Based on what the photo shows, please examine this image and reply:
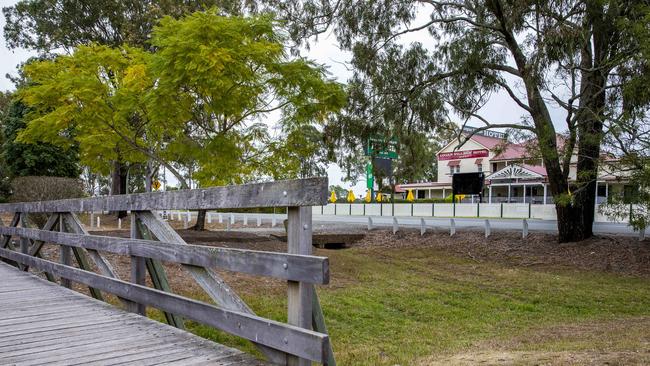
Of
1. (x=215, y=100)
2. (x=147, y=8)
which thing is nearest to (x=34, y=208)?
(x=215, y=100)

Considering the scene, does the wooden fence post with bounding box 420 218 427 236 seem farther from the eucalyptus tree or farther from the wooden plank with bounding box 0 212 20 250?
the wooden plank with bounding box 0 212 20 250

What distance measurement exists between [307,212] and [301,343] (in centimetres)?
71

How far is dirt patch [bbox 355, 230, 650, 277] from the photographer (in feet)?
53.1

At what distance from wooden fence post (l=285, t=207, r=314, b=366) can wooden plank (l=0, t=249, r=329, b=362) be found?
0.09 meters

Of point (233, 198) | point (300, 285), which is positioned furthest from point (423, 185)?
point (300, 285)

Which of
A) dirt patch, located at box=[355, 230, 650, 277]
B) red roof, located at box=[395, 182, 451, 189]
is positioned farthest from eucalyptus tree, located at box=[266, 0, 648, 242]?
red roof, located at box=[395, 182, 451, 189]

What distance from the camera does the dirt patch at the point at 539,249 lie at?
1619cm

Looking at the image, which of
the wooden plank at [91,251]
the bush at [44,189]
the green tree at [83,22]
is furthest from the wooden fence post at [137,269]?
the green tree at [83,22]

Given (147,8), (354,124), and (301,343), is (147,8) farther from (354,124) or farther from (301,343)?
(301,343)

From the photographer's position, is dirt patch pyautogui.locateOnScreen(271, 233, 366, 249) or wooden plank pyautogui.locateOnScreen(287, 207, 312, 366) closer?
wooden plank pyautogui.locateOnScreen(287, 207, 312, 366)

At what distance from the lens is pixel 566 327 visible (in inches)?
354

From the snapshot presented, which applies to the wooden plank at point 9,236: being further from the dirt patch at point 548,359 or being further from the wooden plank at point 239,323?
the dirt patch at point 548,359

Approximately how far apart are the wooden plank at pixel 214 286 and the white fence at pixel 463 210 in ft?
66.9

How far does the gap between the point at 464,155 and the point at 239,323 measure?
51.3 m
